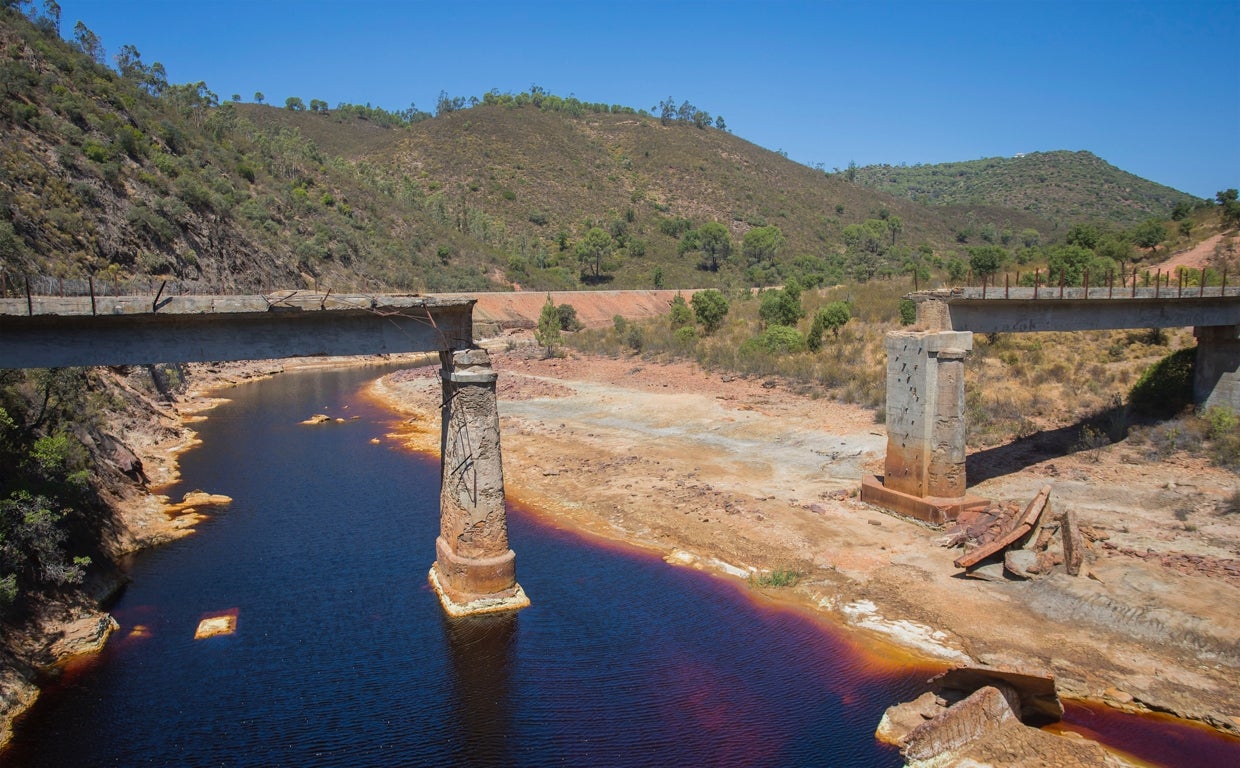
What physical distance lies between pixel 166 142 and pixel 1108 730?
5959cm

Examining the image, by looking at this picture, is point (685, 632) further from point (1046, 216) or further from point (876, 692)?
point (1046, 216)

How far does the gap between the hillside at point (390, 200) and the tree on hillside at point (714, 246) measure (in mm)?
445

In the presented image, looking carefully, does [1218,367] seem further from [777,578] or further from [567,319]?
[567,319]

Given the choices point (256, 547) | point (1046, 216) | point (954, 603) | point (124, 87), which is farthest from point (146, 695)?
point (1046, 216)

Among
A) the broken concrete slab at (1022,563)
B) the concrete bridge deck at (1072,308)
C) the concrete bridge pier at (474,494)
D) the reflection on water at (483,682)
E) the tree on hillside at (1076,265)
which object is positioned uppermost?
the tree on hillside at (1076,265)

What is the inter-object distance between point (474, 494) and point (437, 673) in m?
3.04

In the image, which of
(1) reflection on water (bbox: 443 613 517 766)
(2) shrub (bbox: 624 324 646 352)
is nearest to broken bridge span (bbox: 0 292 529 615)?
(1) reflection on water (bbox: 443 613 517 766)

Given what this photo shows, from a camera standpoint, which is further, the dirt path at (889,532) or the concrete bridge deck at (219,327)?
the dirt path at (889,532)

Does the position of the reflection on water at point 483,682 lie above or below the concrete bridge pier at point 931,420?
below

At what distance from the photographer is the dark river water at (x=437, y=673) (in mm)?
9977

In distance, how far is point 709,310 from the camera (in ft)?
144

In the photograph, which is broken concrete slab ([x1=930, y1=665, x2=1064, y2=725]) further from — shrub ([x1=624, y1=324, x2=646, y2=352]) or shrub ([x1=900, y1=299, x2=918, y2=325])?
shrub ([x1=624, y1=324, x2=646, y2=352])

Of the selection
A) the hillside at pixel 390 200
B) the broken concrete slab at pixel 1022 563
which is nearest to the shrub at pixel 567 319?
the hillside at pixel 390 200

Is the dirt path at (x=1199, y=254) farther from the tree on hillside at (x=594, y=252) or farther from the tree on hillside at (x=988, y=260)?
the tree on hillside at (x=594, y=252)
